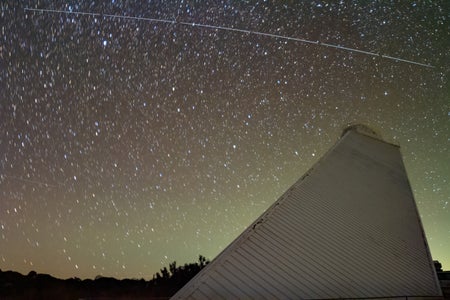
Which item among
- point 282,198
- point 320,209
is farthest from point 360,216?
point 282,198

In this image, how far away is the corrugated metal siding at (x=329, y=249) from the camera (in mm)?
7129

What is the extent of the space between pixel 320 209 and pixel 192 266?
61.4ft

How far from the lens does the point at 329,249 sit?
8477mm

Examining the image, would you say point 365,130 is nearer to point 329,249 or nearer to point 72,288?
point 329,249

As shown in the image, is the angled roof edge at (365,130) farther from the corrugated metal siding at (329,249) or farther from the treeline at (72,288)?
the treeline at (72,288)

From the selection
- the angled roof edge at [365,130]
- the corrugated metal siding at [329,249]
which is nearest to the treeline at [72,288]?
the corrugated metal siding at [329,249]

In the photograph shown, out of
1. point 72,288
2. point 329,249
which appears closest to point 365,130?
point 329,249

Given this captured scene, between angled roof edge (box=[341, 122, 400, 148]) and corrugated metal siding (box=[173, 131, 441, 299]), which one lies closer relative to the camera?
corrugated metal siding (box=[173, 131, 441, 299])

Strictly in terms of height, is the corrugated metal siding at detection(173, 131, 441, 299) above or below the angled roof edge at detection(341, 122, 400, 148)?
below

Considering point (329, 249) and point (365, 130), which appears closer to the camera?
point (329, 249)

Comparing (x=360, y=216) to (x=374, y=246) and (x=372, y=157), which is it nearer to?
(x=374, y=246)

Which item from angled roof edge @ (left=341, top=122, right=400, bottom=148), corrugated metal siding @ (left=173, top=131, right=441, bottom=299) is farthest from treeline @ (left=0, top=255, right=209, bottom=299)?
angled roof edge @ (left=341, top=122, right=400, bottom=148)

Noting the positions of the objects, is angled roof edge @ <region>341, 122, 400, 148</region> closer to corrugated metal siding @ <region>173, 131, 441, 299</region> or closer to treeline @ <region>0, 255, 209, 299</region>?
corrugated metal siding @ <region>173, 131, 441, 299</region>

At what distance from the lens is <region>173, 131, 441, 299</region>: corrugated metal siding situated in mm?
7129
